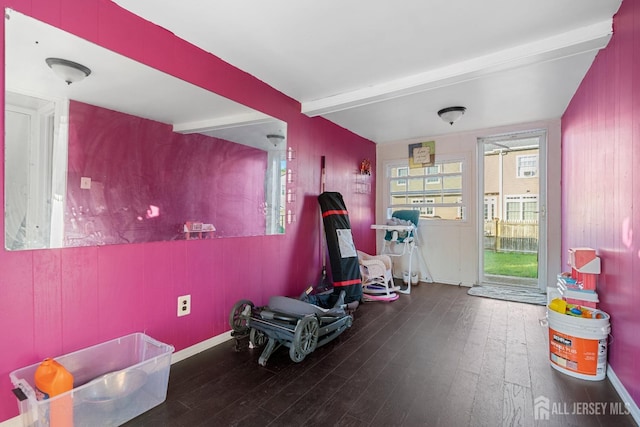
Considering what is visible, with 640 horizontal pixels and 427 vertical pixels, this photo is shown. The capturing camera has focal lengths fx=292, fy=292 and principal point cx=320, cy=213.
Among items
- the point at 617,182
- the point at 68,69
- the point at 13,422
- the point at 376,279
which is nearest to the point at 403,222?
the point at 376,279

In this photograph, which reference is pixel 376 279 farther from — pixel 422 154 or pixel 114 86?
pixel 114 86

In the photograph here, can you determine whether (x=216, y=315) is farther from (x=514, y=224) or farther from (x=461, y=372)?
(x=514, y=224)

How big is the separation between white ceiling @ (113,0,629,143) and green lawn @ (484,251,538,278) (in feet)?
9.41

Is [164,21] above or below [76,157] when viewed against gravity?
above

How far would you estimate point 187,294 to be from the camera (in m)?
2.15

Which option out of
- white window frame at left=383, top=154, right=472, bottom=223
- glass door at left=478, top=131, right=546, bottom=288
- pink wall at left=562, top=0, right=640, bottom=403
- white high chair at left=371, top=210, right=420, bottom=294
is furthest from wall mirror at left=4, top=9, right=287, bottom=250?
glass door at left=478, top=131, right=546, bottom=288

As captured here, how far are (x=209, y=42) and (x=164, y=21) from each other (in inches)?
12.1

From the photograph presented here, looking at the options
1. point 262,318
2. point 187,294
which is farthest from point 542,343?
point 187,294

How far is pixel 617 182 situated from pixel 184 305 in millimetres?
2967

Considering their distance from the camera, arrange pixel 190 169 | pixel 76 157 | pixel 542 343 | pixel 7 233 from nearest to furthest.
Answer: pixel 7 233 → pixel 76 157 → pixel 190 169 → pixel 542 343

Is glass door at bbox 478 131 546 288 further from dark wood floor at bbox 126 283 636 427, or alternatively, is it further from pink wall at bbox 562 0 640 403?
dark wood floor at bbox 126 283 636 427

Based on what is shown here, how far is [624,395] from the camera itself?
65.4 inches

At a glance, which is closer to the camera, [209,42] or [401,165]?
[209,42]

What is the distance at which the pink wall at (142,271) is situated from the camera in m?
1.41
